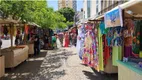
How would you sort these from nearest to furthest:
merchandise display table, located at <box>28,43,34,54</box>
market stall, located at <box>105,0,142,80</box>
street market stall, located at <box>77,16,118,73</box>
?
market stall, located at <box>105,0,142,80</box> < street market stall, located at <box>77,16,118,73</box> < merchandise display table, located at <box>28,43,34,54</box>

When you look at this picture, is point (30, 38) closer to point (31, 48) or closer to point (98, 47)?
point (31, 48)

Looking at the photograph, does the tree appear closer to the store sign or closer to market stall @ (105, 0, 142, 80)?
market stall @ (105, 0, 142, 80)

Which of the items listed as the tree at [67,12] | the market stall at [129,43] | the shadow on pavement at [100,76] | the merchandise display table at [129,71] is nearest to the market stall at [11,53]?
the shadow on pavement at [100,76]

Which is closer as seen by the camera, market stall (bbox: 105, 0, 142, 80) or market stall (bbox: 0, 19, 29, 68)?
market stall (bbox: 105, 0, 142, 80)

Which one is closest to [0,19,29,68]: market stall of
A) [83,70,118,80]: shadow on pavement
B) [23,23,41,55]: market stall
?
[23,23,41,55]: market stall

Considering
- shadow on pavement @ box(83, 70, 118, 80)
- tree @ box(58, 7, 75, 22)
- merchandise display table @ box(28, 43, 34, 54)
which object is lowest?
shadow on pavement @ box(83, 70, 118, 80)

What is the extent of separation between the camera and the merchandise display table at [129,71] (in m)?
4.63

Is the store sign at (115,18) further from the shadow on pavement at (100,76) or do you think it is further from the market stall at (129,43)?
the shadow on pavement at (100,76)

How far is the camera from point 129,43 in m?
6.09

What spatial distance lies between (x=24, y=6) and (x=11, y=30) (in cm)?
135

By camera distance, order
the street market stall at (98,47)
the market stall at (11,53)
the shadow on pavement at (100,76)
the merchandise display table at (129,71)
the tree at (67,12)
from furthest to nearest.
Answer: the tree at (67,12)
the market stall at (11,53)
the shadow on pavement at (100,76)
the street market stall at (98,47)
the merchandise display table at (129,71)

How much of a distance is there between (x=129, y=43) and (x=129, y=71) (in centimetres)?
120

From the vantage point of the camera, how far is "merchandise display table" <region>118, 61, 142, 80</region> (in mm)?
4633

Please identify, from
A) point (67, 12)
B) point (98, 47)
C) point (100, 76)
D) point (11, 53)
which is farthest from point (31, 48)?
point (67, 12)
